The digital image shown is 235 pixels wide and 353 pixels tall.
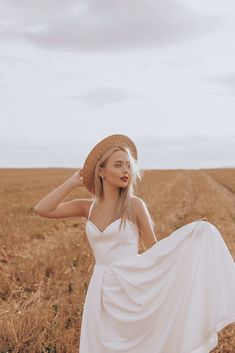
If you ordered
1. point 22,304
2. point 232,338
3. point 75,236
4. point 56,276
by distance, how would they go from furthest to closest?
point 75,236 → point 56,276 → point 22,304 → point 232,338

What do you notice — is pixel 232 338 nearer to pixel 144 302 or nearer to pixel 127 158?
pixel 144 302

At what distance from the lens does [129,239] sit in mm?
4000

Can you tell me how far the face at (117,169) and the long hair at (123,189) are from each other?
0.09 feet

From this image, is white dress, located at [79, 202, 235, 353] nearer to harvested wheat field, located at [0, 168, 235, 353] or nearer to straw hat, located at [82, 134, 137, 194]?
straw hat, located at [82, 134, 137, 194]

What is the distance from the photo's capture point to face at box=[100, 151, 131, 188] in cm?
416

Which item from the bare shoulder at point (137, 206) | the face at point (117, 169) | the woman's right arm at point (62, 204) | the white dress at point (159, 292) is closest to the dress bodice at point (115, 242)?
the white dress at point (159, 292)

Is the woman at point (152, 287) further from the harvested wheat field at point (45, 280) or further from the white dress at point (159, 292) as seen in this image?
the harvested wheat field at point (45, 280)

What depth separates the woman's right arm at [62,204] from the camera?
14.4 feet

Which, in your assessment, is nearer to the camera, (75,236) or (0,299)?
(0,299)

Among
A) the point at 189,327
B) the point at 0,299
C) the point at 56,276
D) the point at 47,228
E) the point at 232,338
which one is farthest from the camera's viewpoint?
the point at 47,228

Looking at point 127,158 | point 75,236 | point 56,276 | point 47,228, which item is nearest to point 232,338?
point 127,158

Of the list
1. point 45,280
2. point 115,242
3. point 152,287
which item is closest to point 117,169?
point 115,242

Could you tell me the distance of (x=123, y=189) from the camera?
167 inches

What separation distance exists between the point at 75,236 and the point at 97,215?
29.4 ft
